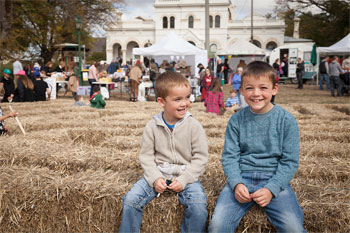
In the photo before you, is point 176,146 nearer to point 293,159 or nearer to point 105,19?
point 293,159

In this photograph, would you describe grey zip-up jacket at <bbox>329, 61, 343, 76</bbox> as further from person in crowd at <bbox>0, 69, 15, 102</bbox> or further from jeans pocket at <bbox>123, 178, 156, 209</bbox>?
jeans pocket at <bbox>123, 178, 156, 209</bbox>

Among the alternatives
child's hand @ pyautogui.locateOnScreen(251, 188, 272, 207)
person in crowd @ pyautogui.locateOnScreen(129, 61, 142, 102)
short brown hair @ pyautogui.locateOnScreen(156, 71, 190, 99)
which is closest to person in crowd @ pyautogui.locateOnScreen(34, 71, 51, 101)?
person in crowd @ pyautogui.locateOnScreen(129, 61, 142, 102)

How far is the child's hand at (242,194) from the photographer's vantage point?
219 cm

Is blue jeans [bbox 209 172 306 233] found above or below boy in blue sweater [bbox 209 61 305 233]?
below

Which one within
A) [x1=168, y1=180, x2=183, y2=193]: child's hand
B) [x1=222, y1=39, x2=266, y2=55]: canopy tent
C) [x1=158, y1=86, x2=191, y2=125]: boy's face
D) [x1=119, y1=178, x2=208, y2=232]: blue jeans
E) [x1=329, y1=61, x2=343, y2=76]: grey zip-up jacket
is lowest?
[x1=119, y1=178, x2=208, y2=232]: blue jeans

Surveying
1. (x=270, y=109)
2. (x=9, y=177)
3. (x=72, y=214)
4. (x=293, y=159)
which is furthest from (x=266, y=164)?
(x=9, y=177)

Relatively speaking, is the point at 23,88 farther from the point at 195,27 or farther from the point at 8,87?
the point at 195,27

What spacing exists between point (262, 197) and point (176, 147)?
0.76m

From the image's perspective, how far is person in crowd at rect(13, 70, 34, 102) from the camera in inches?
401

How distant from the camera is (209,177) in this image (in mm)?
2988

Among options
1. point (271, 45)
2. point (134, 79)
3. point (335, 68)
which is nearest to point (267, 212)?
point (134, 79)

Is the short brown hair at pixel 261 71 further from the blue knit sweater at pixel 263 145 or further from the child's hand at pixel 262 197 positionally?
the child's hand at pixel 262 197

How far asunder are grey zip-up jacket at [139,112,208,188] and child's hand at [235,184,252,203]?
1.23 ft

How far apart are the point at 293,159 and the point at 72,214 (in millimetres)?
1799
